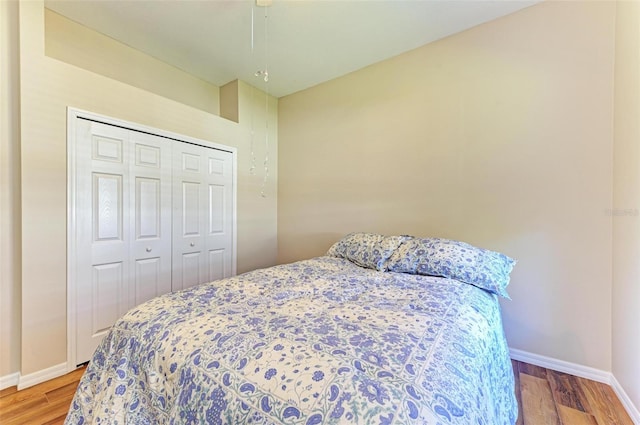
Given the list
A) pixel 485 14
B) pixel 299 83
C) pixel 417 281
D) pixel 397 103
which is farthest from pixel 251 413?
pixel 299 83

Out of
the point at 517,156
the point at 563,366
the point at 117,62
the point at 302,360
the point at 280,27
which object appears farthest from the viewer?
the point at 117,62

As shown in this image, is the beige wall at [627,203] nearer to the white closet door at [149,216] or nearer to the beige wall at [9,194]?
the white closet door at [149,216]

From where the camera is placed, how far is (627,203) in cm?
159

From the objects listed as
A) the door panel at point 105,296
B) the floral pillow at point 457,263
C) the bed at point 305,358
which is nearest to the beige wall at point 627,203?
the floral pillow at point 457,263

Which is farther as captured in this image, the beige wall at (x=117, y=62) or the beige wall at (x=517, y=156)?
the beige wall at (x=117, y=62)

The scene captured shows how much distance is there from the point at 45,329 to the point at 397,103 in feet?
10.9

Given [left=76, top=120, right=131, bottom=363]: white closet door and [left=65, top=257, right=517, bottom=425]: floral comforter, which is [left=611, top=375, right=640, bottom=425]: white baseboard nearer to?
[left=65, top=257, right=517, bottom=425]: floral comforter

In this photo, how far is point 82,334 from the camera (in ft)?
6.65

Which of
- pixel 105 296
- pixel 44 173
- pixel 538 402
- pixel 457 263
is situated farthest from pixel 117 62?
pixel 538 402

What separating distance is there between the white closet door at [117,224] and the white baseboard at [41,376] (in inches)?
3.7

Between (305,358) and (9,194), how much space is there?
2235mm

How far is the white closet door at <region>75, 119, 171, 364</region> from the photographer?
6.64 feet

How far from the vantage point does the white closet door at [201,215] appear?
264 cm

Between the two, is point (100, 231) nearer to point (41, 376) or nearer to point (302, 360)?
point (41, 376)
